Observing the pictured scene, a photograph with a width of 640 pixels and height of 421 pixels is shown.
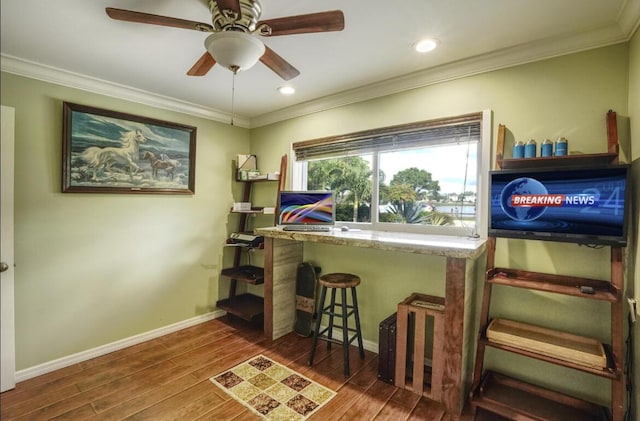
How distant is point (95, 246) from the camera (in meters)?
2.53

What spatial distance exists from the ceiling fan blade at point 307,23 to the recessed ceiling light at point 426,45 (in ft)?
2.51

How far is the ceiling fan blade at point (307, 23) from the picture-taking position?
1307mm

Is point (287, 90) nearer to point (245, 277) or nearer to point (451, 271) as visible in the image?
point (245, 277)

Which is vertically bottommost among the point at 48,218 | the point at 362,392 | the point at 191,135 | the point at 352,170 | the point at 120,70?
the point at 362,392

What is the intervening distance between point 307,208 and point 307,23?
1571 millimetres

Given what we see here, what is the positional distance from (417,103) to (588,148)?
1144mm

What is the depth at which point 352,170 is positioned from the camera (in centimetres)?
290

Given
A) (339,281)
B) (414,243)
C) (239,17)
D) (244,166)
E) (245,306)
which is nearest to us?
(239,17)

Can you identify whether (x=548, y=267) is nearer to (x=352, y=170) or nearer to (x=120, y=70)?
(x=352, y=170)

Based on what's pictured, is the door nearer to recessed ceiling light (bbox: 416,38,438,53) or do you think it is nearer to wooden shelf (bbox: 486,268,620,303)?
recessed ceiling light (bbox: 416,38,438,53)

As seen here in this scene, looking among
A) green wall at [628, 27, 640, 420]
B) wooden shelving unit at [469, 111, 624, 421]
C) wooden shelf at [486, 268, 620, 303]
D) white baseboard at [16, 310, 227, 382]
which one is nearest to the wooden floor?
white baseboard at [16, 310, 227, 382]

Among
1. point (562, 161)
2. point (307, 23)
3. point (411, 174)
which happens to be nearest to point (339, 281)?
point (411, 174)

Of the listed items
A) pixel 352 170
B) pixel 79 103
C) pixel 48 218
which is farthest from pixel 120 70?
pixel 352 170

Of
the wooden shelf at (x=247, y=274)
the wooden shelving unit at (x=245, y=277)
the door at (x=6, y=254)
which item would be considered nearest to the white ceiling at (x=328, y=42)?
the door at (x=6, y=254)
